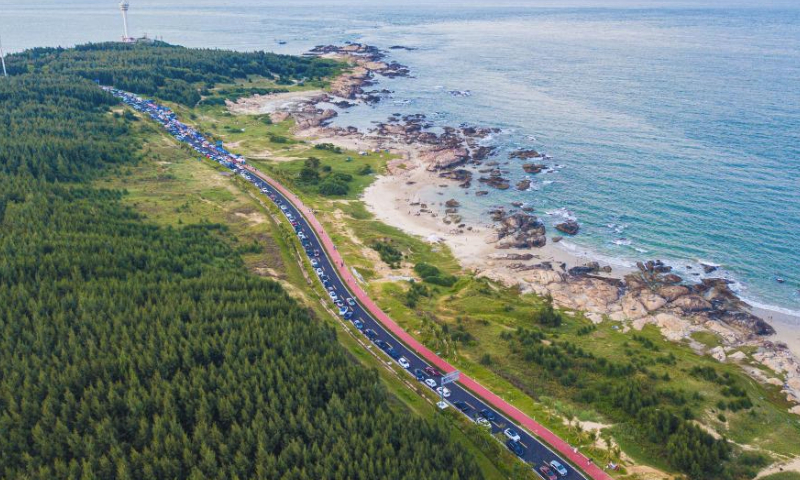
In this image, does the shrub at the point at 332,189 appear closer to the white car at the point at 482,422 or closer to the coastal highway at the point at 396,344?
the coastal highway at the point at 396,344

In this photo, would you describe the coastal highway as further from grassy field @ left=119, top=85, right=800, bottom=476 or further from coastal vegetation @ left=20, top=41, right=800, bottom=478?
coastal vegetation @ left=20, top=41, right=800, bottom=478

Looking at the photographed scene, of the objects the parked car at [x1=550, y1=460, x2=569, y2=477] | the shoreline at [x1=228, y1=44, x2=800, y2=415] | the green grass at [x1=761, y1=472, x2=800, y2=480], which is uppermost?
the shoreline at [x1=228, y1=44, x2=800, y2=415]

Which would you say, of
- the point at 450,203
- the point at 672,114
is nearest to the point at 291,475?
the point at 450,203

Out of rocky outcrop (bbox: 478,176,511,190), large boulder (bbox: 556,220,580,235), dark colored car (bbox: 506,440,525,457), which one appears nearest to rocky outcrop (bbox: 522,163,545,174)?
rocky outcrop (bbox: 478,176,511,190)

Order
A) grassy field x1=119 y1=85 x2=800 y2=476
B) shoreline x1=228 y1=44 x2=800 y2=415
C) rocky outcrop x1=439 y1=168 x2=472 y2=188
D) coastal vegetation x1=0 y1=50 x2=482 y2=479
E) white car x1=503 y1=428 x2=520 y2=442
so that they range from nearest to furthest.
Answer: coastal vegetation x1=0 y1=50 x2=482 y2=479
white car x1=503 y1=428 x2=520 y2=442
grassy field x1=119 y1=85 x2=800 y2=476
shoreline x1=228 y1=44 x2=800 y2=415
rocky outcrop x1=439 y1=168 x2=472 y2=188

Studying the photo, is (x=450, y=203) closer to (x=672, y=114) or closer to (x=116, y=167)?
(x=116, y=167)

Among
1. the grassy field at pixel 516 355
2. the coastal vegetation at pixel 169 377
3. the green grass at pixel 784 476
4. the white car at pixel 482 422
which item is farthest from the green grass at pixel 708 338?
the coastal vegetation at pixel 169 377
